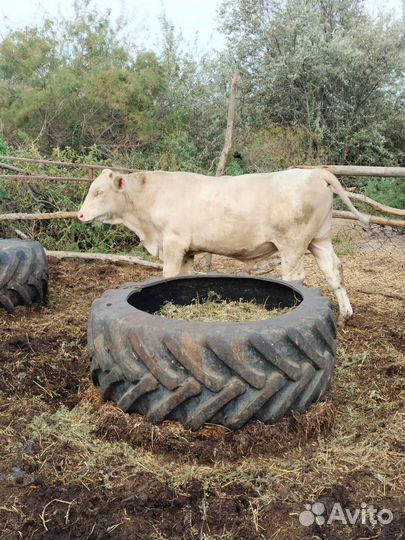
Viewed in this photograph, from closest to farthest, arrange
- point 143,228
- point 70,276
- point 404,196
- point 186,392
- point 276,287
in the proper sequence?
point 186,392 < point 276,287 < point 143,228 < point 70,276 < point 404,196

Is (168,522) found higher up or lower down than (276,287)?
lower down

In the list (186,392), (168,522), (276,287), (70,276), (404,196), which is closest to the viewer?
(168,522)

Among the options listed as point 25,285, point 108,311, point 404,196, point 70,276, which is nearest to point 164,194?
point 25,285

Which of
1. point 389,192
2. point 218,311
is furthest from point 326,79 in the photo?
point 218,311

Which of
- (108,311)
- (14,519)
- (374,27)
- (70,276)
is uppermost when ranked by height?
(374,27)

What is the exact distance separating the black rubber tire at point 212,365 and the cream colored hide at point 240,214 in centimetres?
205

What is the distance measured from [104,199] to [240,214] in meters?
1.49

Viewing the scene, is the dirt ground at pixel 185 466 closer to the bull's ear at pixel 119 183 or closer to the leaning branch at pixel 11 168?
the bull's ear at pixel 119 183

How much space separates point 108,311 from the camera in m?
2.96

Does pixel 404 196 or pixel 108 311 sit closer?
pixel 108 311

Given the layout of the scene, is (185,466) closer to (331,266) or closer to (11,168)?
(331,266)

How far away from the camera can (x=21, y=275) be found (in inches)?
199

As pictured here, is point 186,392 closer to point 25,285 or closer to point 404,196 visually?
point 25,285

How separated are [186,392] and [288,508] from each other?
675 mm
